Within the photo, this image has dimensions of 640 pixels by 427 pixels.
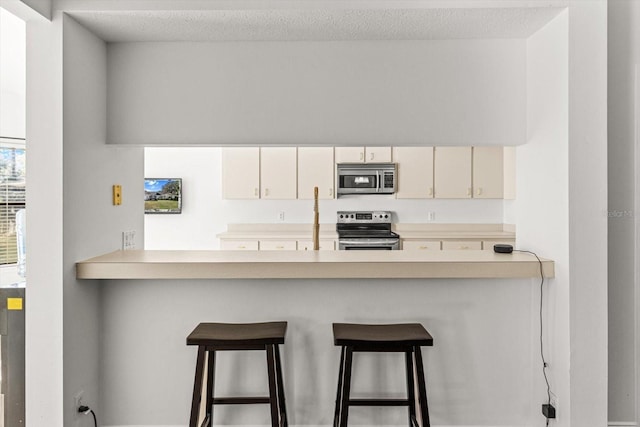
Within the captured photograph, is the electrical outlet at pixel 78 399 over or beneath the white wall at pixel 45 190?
beneath

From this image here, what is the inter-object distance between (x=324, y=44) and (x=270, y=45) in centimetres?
29

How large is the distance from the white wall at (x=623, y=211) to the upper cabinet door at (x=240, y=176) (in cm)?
359

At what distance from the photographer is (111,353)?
2.32 m

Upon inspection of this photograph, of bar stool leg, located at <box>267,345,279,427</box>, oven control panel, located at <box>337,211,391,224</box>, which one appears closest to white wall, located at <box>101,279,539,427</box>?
bar stool leg, located at <box>267,345,279,427</box>

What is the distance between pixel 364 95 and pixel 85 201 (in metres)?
1.53

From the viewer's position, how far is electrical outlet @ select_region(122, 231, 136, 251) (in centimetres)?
256

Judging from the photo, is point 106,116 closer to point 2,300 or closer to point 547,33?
point 2,300

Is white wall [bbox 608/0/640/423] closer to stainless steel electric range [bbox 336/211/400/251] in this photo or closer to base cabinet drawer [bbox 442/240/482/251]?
base cabinet drawer [bbox 442/240/482/251]

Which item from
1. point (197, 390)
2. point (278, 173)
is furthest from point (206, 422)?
point (278, 173)

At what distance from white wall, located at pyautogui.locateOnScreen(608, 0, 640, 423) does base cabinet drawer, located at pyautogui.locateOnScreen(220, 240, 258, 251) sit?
11.5 feet

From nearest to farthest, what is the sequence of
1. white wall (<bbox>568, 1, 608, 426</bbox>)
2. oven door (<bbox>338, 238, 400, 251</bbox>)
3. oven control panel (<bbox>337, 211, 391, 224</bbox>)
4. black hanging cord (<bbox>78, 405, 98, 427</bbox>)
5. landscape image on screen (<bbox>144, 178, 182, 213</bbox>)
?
white wall (<bbox>568, 1, 608, 426</bbox>) < black hanging cord (<bbox>78, 405, 98, 427</bbox>) < oven door (<bbox>338, 238, 400, 251</bbox>) < oven control panel (<bbox>337, 211, 391, 224</bbox>) < landscape image on screen (<bbox>144, 178, 182, 213</bbox>)

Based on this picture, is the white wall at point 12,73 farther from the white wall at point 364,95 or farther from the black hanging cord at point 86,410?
the black hanging cord at point 86,410

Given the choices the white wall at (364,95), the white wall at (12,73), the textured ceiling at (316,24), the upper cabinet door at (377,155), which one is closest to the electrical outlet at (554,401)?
the white wall at (364,95)

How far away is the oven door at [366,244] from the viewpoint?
16.1 ft
